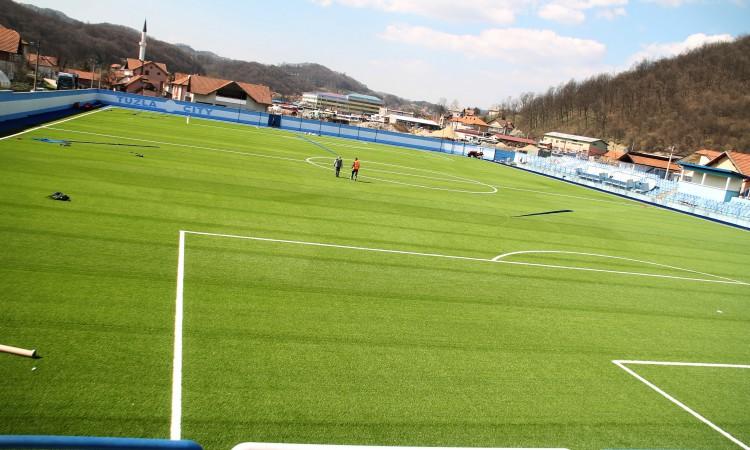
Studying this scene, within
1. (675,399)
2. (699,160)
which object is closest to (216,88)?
(699,160)

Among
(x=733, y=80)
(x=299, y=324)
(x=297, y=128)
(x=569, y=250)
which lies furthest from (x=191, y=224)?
(x=733, y=80)

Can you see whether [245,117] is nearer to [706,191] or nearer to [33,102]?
[33,102]

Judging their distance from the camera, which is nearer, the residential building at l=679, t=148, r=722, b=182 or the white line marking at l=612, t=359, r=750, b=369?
the white line marking at l=612, t=359, r=750, b=369

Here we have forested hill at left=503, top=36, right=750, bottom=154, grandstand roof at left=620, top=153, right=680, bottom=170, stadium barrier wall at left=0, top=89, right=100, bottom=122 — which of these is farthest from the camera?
forested hill at left=503, top=36, right=750, bottom=154

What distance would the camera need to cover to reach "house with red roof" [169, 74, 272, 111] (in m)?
106

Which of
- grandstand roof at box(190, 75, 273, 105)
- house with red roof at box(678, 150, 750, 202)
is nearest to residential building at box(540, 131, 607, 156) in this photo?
grandstand roof at box(190, 75, 273, 105)

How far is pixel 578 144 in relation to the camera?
161375mm

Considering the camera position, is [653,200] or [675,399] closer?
[675,399]

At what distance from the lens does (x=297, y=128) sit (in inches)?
3063

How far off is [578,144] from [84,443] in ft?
564

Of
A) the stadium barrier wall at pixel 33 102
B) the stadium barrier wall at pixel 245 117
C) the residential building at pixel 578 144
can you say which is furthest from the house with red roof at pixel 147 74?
the residential building at pixel 578 144

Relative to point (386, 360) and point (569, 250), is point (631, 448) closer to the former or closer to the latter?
point (386, 360)

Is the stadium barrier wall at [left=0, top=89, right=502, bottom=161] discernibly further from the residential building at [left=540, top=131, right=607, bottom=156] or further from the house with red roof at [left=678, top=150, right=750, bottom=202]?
the residential building at [left=540, top=131, right=607, bottom=156]

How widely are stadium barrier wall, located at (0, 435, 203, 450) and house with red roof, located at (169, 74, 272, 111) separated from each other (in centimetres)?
10805
